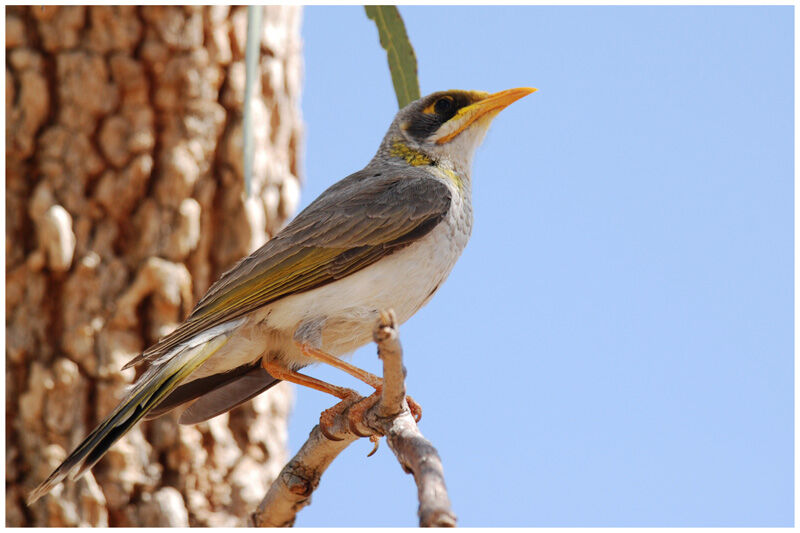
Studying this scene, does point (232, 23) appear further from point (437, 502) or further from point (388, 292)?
point (437, 502)

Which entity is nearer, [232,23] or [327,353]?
[327,353]

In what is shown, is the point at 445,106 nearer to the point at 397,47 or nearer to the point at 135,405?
the point at 397,47

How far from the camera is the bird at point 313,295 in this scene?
12.9 feet

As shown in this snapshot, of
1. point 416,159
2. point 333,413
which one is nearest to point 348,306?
point 333,413

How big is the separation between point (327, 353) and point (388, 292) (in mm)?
352

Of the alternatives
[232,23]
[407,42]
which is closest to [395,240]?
[407,42]

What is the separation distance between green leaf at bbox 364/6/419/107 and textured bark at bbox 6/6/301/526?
6.10 feet

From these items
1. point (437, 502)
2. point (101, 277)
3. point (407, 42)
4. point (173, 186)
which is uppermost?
point (407, 42)

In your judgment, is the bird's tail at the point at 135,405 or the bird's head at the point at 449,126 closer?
the bird's tail at the point at 135,405

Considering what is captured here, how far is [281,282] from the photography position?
4.04 meters

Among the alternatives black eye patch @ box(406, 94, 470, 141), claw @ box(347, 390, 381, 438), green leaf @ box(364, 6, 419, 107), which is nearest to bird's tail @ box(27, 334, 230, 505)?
claw @ box(347, 390, 381, 438)

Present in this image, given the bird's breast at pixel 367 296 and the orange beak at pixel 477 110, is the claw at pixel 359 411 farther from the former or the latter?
the orange beak at pixel 477 110

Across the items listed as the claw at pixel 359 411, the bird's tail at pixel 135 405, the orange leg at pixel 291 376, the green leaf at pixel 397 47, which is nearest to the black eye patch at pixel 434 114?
the green leaf at pixel 397 47

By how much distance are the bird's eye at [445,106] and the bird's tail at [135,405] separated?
160cm
